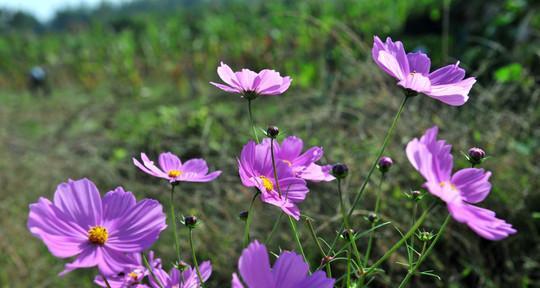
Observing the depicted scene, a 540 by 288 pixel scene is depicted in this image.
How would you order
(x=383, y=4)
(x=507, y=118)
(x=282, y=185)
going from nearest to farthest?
(x=282, y=185)
(x=507, y=118)
(x=383, y=4)

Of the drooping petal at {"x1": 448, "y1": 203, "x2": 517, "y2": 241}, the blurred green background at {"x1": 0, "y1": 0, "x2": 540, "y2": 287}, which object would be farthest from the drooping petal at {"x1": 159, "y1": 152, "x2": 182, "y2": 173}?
the blurred green background at {"x1": 0, "y1": 0, "x2": 540, "y2": 287}

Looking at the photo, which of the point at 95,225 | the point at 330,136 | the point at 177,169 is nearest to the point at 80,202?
the point at 95,225

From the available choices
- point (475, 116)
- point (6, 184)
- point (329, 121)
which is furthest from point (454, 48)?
point (6, 184)

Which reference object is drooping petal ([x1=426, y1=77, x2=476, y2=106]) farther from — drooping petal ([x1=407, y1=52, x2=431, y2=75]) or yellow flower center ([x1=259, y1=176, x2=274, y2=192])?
yellow flower center ([x1=259, y1=176, x2=274, y2=192])

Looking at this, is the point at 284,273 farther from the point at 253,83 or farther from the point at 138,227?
the point at 253,83

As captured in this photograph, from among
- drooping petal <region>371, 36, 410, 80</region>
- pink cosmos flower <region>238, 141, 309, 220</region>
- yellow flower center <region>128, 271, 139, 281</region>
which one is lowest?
yellow flower center <region>128, 271, 139, 281</region>

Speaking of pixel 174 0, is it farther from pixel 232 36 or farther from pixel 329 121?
pixel 329 121
